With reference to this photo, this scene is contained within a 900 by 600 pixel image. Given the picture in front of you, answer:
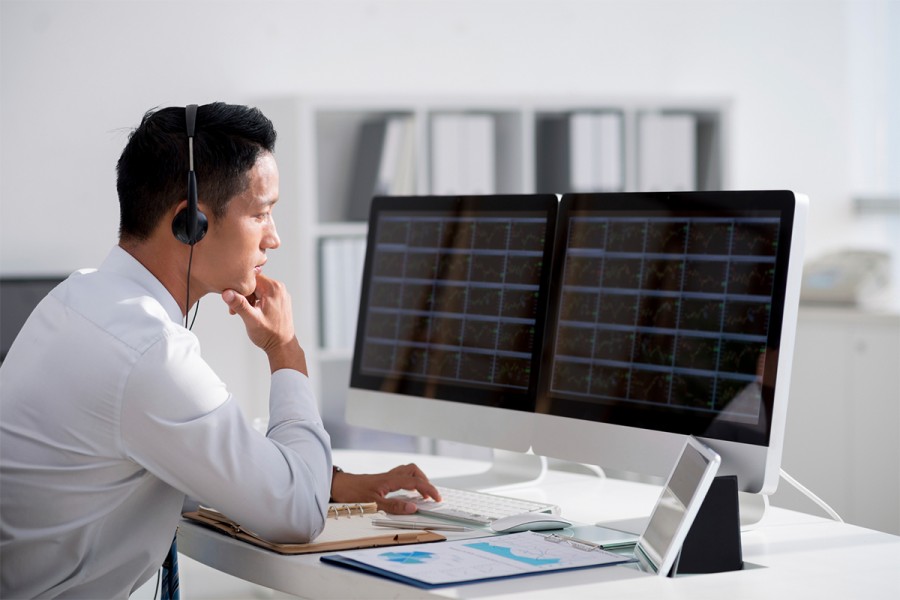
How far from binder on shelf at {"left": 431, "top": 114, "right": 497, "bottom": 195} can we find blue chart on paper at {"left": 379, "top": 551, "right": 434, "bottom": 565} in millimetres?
2292

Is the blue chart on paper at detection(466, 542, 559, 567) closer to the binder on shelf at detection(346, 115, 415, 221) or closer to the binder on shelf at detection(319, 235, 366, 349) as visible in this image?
the binder on shelf at detection(319, 235, 366, 349)

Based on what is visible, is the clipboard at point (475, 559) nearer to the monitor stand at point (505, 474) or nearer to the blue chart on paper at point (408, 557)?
the blue chart on paper at point (408, 557)

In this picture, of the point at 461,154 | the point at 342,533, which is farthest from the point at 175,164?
the point at 461,154

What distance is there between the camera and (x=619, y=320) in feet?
5.36

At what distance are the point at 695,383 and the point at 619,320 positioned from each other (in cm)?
17

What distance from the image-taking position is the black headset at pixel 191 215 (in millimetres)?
1445

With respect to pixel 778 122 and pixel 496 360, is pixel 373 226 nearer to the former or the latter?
pixel 496 360

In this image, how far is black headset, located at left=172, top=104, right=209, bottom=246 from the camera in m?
1.45

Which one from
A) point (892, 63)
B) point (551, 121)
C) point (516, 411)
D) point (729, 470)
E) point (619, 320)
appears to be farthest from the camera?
point (892, 63)

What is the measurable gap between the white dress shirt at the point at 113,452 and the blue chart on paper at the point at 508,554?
211mm

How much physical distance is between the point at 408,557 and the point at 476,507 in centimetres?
31

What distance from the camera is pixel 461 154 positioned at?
3.57 m

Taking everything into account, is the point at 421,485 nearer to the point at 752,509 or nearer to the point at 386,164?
the point at 752,509

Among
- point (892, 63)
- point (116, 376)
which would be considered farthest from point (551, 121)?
point (116, 376)
